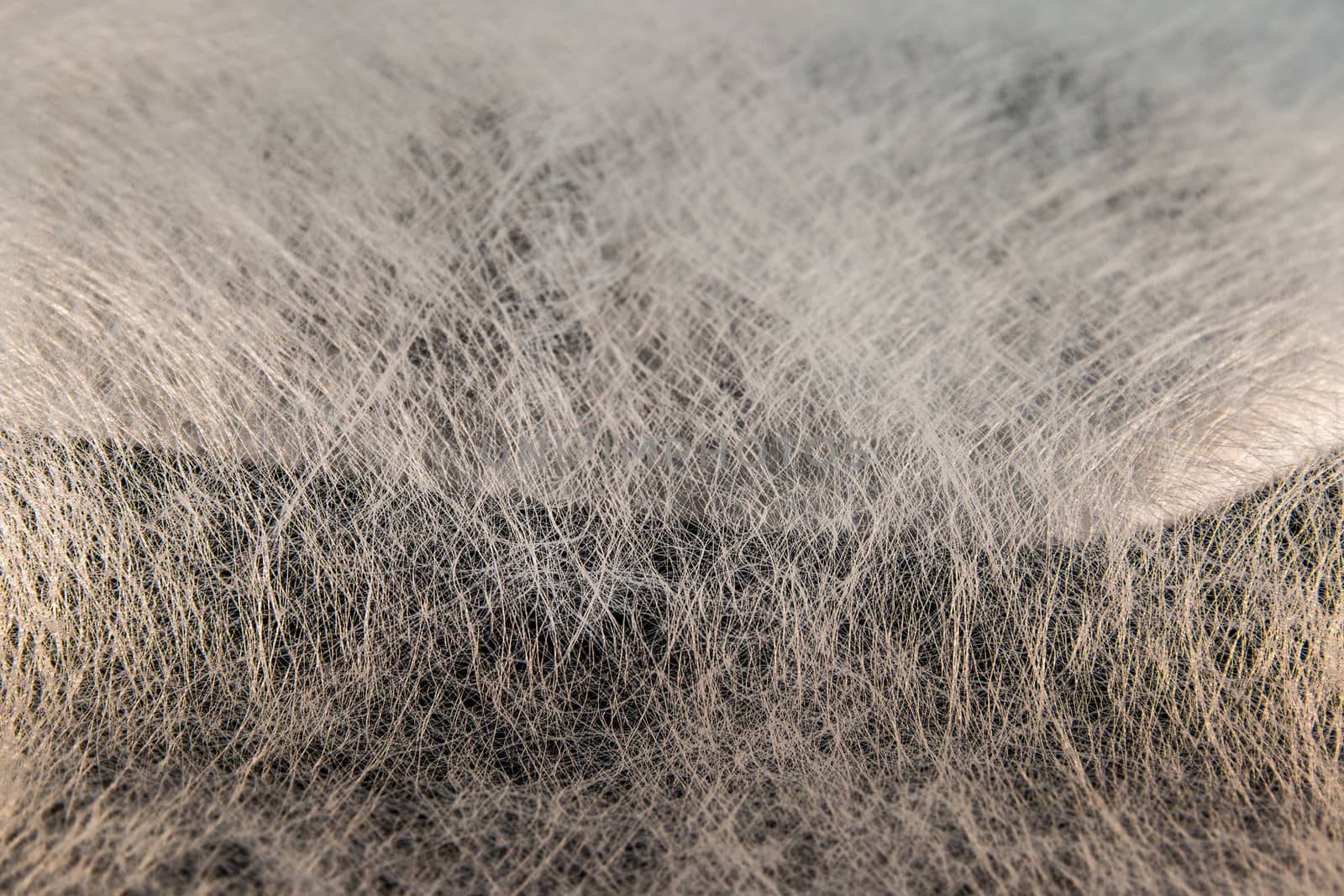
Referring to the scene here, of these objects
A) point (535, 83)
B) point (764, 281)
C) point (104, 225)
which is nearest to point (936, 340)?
point (764, 281)

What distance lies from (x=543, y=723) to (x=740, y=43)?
32 cm

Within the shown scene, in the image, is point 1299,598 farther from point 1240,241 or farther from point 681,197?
point 681,197

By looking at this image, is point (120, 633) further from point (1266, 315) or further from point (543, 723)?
point (1266, 315)

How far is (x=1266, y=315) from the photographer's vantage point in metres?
0.36

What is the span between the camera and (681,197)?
1.19ft

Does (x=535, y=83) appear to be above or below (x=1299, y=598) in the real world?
above

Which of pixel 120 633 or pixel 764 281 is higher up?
pixel 764 281

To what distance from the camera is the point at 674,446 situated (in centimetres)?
38

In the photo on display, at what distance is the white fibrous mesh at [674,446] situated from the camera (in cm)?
35

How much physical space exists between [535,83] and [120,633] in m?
0.32

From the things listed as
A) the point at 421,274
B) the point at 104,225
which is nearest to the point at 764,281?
the point at 421,274

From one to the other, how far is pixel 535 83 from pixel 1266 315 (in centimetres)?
33

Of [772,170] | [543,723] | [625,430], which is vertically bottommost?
[543,723]

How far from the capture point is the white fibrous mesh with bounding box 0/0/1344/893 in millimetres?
352
